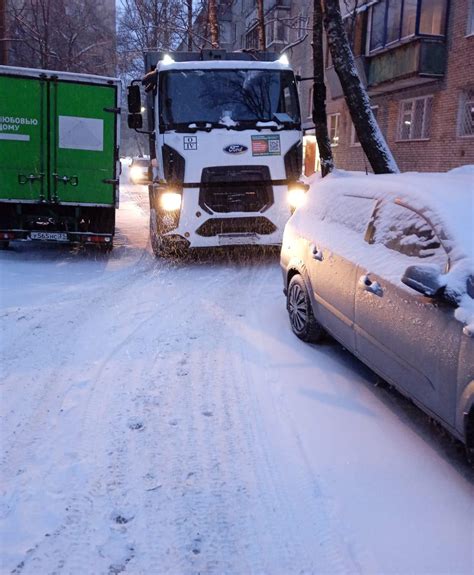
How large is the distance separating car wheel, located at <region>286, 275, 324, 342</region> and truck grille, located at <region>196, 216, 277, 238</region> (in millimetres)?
3278

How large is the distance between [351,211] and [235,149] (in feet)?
14.1

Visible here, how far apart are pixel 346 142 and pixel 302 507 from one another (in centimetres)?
2434

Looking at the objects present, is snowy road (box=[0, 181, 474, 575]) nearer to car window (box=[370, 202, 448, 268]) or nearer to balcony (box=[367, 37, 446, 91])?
car window (box=[370, 202, 448, 268])

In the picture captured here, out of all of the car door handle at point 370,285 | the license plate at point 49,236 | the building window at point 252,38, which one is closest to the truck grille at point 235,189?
the license plate at point 49,236

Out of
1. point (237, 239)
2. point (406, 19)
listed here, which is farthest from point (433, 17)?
point (237, 239)

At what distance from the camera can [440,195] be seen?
403 centimetres

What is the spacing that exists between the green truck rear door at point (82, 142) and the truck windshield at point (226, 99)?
1275 millimetres

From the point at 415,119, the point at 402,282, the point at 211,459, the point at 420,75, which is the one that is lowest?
the point at 211,459

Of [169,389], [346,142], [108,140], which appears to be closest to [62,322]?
[169,389]

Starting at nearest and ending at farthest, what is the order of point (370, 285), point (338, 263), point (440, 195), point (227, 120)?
1. point (440, 195)
2. point (370, 285)
3. point (338, 263)
4. point (227, 120)

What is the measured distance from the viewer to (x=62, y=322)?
6.32 metres

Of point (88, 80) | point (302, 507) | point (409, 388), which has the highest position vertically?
point (88, 80)

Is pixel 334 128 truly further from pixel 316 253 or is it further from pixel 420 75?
pixel 316 253

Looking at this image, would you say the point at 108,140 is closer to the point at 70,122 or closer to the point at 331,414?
the point at 70,122
